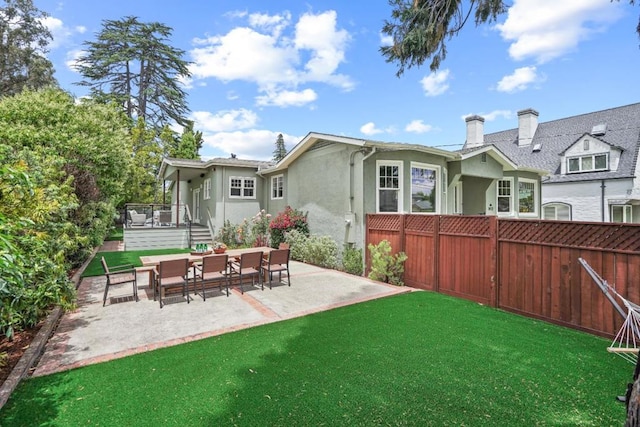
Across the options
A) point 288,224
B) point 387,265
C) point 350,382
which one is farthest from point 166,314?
point 288,224

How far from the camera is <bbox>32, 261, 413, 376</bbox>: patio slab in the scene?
4.76m

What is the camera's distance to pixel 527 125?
25828mm

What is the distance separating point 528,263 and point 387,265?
360 cm

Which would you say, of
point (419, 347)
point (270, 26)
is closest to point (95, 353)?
point (419, 347)

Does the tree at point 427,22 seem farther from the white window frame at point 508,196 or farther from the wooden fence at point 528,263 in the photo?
the white window frame at point 508,196

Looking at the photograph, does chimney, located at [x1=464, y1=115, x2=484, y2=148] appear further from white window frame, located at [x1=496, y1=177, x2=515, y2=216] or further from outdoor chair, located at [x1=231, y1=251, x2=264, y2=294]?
outdoor chair, located at [x1=231, y1=251, x2=264, y2=294]

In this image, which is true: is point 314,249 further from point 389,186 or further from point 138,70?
point 138,70

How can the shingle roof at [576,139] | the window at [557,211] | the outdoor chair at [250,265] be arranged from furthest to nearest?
1. the window at [557,211]
2. the shingle roof at [576,139]
3. the outdoor chair at [250,265]

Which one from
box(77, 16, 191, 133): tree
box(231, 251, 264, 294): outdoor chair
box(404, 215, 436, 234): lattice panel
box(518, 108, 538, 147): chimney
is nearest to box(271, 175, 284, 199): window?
box(231, 251, 264, 294): outdoor chair

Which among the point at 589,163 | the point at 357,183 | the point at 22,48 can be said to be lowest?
the point at 357,183

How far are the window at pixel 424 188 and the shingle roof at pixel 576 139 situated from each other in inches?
372

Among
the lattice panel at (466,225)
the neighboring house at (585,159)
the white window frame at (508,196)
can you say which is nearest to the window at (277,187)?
the lattice panel at (466,225)

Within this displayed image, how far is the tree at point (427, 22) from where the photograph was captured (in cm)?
533

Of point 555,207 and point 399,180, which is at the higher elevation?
point 399,180
